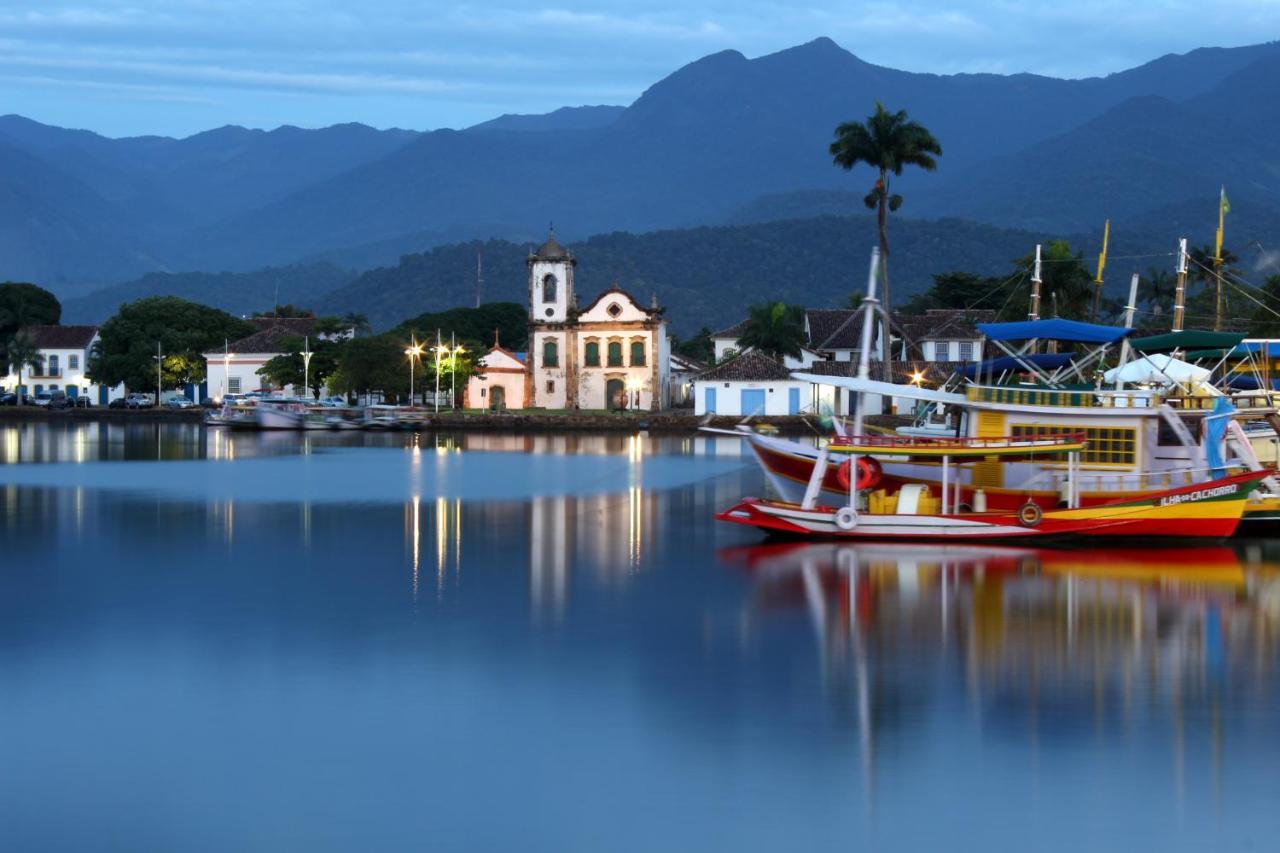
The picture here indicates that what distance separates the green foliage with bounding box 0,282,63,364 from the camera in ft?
399

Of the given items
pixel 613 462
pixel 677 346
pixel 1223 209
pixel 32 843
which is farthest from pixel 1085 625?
pixel 677 346

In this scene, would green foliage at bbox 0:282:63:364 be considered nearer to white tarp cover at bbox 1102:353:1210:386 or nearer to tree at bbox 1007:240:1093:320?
tree at bbox 1007:240:1093:320

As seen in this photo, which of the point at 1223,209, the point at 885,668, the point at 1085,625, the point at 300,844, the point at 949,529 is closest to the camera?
the point at 300,844

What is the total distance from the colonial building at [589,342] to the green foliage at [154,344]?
27.7 m

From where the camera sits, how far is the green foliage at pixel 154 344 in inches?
4272

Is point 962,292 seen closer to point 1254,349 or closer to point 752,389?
point 752,389

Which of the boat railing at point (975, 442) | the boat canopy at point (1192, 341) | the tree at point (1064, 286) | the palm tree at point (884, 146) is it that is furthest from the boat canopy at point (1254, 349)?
the palm tree at point (884, 146)

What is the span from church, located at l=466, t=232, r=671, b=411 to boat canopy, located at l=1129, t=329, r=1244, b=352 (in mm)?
57195

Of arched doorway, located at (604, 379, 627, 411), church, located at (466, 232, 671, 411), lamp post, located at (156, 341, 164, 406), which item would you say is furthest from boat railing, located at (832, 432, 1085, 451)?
lamp post, located at (156, 341, 164, 406)

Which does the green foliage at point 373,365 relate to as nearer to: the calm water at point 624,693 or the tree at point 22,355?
the tree at point 22,355

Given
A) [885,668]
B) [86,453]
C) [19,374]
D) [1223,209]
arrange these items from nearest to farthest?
1. [885,668]
2. [1223,209]
3. [86,453]
4. [19,374]

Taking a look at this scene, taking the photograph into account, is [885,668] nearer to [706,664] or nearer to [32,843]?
[706,664]

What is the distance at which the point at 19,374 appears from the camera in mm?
115812

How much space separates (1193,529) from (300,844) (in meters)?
21.8
